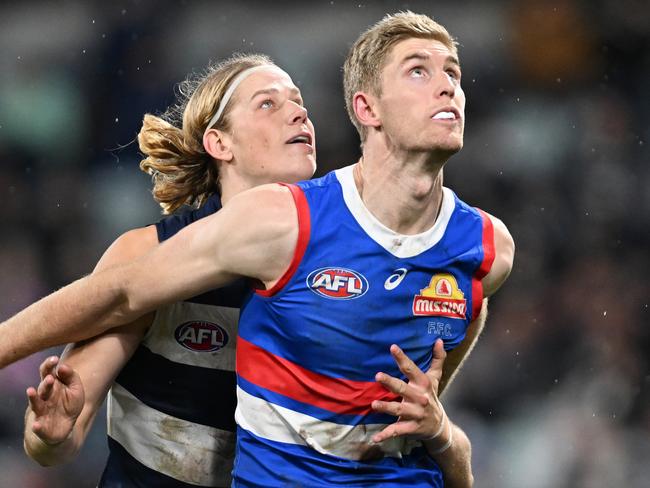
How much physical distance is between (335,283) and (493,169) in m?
4.11

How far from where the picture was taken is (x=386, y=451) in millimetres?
2926

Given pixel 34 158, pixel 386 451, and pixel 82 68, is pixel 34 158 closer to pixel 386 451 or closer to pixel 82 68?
pixel 82 68

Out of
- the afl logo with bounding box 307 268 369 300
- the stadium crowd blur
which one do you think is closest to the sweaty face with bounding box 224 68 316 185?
the afl logo with bounding box 307 268 369 300

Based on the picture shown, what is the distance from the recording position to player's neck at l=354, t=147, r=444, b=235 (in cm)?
293

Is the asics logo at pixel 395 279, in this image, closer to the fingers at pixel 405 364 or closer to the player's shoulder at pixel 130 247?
the fingers at pixel 405 364

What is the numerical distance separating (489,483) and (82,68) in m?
3.72

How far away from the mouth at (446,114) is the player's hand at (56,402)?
1268mm

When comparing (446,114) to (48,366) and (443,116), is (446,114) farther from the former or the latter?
(48,366)

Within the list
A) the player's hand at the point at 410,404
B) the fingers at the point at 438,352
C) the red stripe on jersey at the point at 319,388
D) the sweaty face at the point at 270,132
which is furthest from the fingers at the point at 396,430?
the sweaty face at the point at 270,132

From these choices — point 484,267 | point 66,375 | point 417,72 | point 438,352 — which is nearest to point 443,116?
point 417,72

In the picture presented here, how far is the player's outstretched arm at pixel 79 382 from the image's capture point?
2961 millimetres

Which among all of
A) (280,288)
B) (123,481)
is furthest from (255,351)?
(123,481)

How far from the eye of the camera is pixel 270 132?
12.0ft

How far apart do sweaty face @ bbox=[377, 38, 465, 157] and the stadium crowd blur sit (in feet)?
11.3
